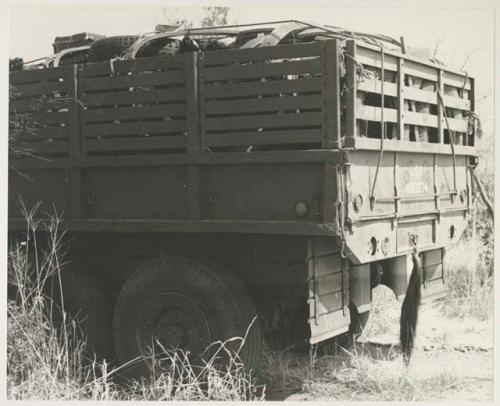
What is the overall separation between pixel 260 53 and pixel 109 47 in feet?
4.90

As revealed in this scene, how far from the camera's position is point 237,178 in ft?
19.9

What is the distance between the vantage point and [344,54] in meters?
5.74

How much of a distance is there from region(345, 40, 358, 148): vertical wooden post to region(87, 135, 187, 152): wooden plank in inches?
45.0

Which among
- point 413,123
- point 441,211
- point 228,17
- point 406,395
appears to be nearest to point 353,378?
point 406,395

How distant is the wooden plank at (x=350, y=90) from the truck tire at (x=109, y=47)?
1.80 meters

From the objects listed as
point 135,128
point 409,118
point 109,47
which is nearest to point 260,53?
point 135,128

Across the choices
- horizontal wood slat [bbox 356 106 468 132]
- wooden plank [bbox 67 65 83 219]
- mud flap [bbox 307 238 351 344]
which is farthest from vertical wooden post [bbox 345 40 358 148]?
wooden plank [bbox 67 65 83 219]

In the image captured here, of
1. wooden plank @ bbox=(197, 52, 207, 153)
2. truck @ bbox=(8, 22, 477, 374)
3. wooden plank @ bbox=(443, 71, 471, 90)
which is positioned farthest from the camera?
wooden plank @ bbox=(443, 71, 471, 90)

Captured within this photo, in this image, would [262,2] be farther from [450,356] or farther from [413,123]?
[450,356]

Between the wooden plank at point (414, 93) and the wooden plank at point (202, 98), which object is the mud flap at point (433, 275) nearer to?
the wooden plank at point (414, 93)

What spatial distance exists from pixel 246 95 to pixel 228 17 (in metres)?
1.20

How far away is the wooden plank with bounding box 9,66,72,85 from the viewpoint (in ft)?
22.0

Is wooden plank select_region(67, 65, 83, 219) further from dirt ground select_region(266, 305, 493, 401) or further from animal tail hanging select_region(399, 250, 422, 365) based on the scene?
animal tail hanging select_region(399, 250, 422, 365)

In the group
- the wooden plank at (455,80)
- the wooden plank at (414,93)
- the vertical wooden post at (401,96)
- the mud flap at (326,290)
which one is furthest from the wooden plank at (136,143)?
the wooden plank at (455,80)
